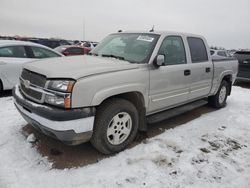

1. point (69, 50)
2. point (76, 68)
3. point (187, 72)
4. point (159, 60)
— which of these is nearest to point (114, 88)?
point (76, 68)

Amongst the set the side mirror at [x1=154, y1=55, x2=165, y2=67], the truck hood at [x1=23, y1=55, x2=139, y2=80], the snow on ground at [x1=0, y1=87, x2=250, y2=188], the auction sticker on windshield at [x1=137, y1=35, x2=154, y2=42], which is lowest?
the snow on ground at [x1=0, y1=87, x2=250, y2=188]

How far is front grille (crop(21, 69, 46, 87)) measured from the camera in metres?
2.88

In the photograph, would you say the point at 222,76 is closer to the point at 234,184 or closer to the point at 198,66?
the point at 198,66

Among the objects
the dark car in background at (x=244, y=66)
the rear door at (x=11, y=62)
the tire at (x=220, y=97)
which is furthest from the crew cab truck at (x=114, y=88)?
the dark car in background at (x=244, y=66)

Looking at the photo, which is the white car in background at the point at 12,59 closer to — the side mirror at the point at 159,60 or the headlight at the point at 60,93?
the headlight at the point at 60,93

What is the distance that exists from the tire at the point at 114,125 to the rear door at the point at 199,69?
5.68ft

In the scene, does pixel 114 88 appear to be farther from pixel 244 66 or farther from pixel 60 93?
pixel 244 66

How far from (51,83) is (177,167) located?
78.6 inches

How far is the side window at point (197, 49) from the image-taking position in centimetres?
460

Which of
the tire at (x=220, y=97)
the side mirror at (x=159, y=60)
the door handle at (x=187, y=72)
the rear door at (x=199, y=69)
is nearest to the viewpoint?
the side mirror at (x=159, y=60)

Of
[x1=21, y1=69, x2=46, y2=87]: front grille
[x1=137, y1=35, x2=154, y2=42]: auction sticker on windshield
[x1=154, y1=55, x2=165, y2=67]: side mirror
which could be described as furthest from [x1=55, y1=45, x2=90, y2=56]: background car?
[x1=154, y1=55, x2=165, y2=67]: side mirror

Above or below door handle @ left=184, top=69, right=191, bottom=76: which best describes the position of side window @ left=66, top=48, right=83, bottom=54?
above

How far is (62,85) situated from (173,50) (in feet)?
7.56

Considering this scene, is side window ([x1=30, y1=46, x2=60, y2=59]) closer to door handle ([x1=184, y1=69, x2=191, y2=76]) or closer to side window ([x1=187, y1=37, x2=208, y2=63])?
side window ([x1=187, y1=37, x2=208, y2=63])
